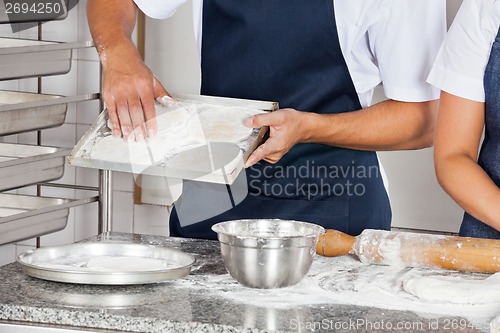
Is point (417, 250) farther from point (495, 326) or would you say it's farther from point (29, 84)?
point (29, 84)

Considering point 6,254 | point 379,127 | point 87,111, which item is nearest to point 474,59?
point 379,127

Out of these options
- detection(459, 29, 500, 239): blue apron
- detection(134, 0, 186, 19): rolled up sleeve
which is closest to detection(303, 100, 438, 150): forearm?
detection(459, 29, 500, 239): blue apron

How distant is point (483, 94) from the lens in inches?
65.6

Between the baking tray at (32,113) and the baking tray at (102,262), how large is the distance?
3.08 ft

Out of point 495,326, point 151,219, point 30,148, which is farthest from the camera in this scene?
point 151,219

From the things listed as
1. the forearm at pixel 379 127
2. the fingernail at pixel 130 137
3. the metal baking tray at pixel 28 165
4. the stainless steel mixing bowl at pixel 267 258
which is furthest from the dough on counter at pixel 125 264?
the metal baking tray at pixel 28 165

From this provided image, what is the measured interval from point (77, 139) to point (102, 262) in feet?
6.11

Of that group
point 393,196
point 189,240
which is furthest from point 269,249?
point 393,196

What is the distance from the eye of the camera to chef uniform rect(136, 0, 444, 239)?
169 centimetres

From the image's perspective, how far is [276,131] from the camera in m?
1.51

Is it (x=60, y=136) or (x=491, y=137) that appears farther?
(x=60, y=136)

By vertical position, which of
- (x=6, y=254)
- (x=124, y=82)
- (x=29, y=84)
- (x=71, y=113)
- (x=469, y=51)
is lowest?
(x=6, y=254)

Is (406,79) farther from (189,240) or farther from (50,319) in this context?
(50,319)

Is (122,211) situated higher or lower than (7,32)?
lower
